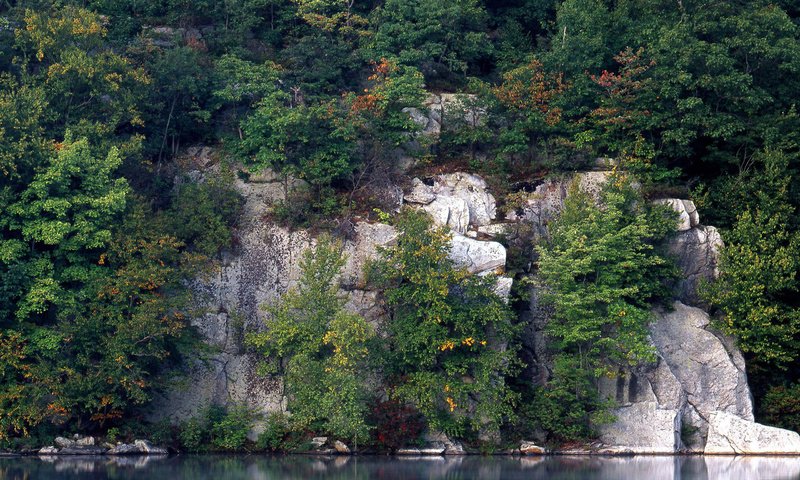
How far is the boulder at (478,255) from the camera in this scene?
37719mm

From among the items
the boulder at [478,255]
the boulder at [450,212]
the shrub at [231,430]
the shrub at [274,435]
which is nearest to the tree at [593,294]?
the boulder at [478,255]

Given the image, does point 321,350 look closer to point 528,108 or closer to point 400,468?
point 400,468

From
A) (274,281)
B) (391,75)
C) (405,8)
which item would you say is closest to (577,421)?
(274,281)

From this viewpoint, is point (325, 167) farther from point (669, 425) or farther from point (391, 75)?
point (669, 425)

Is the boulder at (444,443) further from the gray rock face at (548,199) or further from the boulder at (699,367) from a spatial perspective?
the gray rock face at (548,199)

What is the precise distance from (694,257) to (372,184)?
35.2 feet

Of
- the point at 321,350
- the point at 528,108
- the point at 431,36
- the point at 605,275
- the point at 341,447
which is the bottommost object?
the point at 341,447

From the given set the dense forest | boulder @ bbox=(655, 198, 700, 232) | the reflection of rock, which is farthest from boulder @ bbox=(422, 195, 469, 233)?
the reflection of rock

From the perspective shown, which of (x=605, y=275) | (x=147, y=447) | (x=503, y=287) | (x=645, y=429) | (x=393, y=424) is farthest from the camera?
(x=503, y=287)

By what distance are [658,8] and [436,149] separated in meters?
9.31

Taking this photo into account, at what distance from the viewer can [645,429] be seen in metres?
36.3

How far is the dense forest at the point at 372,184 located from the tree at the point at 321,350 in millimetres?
88

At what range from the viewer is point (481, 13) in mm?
45750

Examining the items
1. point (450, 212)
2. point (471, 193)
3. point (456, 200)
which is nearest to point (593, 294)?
point (450, 212)
